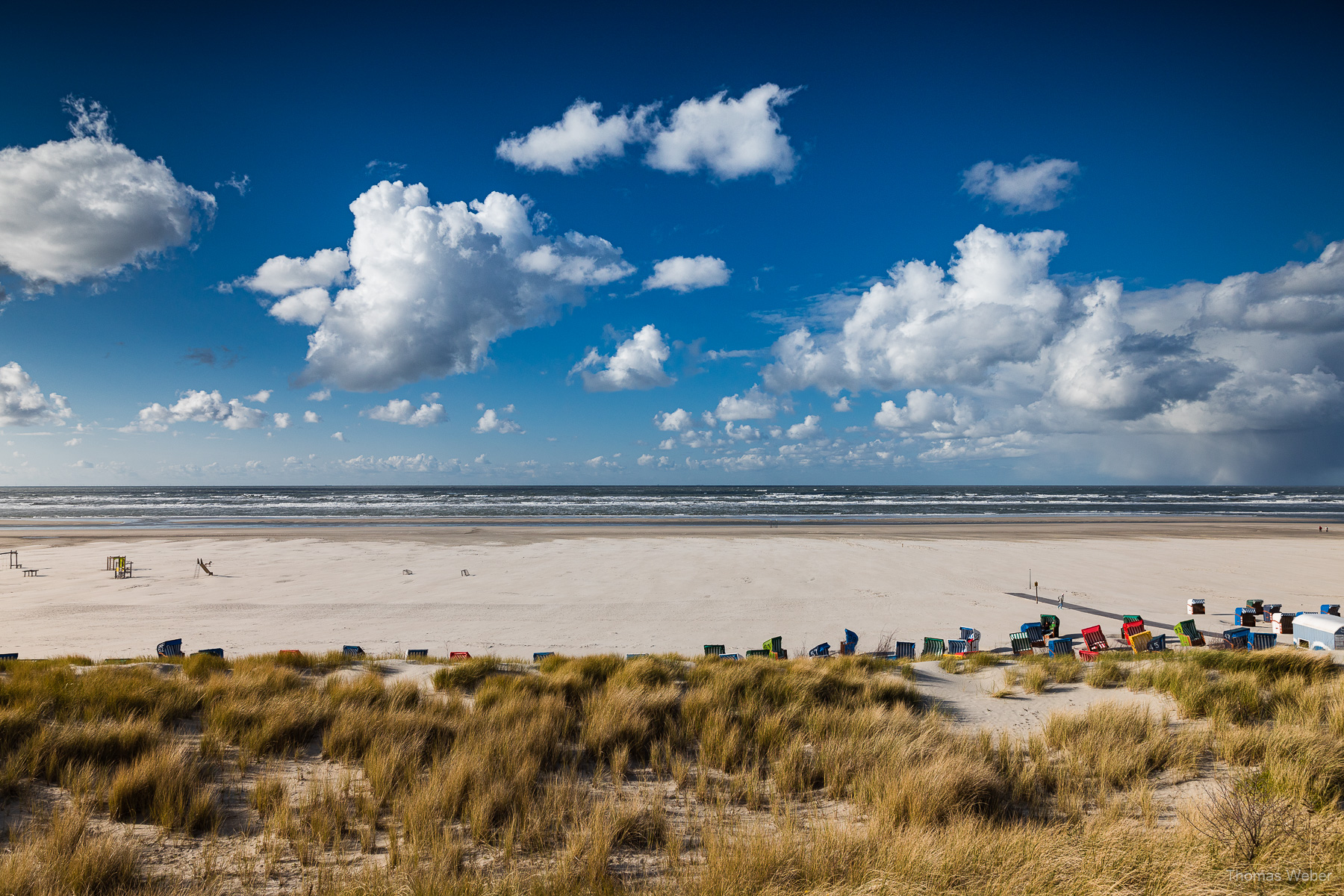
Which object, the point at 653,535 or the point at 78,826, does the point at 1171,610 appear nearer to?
the point at 78,826

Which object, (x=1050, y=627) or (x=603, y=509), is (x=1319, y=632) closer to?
(x=1050, y=627)

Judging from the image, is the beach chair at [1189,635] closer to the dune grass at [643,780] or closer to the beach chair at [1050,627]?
the beach chair at [1050,627]

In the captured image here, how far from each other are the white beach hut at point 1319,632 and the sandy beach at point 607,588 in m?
2.88

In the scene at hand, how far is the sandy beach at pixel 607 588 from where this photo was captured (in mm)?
14695

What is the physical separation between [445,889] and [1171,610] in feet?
69.8

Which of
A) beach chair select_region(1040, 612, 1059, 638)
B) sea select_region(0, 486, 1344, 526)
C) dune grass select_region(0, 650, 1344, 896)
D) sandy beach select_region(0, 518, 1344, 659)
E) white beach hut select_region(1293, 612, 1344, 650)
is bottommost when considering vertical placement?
sea select_region(0, 486, 1344, 526)

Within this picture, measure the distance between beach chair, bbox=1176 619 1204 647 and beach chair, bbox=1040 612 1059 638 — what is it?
7.57 ft

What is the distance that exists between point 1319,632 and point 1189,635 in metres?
2.00

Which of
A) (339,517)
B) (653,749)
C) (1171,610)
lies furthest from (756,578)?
(339,517)

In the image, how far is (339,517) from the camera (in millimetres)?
51688

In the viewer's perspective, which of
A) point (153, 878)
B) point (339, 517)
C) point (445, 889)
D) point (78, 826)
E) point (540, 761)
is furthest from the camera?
point (339, 517)

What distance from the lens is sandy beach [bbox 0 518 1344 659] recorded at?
14.7 m

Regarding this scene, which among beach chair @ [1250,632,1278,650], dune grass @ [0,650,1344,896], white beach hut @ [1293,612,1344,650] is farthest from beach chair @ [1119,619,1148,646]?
dune grass @ [0,650,1344,896]

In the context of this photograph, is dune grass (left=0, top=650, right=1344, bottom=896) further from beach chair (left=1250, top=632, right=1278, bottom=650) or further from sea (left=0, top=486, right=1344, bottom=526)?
sea (left=0, top=486, right=1344, bottom=526)
